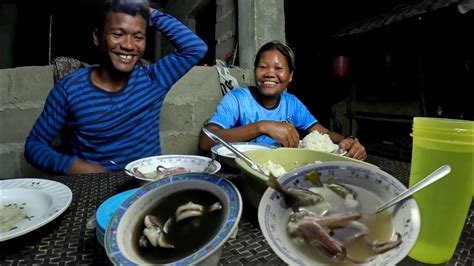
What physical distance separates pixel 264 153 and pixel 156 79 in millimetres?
1557

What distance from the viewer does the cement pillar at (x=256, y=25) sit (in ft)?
9.59

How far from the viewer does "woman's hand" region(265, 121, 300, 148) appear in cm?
200

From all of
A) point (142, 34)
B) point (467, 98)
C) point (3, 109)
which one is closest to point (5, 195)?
point (142, 34)

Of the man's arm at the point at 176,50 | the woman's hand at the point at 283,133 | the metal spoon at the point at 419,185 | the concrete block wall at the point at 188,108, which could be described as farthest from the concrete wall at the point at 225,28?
the metal spoon at the point at 419,185

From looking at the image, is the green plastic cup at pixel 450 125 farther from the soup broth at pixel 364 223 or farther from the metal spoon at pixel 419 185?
the soup broth at pixel 364 223

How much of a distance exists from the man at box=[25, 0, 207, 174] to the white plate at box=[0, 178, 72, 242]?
1.97ft

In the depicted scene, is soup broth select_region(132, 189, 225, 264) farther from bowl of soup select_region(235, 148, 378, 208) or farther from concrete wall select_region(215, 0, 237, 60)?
concrete wall select_region(215, 0, 237, 60)

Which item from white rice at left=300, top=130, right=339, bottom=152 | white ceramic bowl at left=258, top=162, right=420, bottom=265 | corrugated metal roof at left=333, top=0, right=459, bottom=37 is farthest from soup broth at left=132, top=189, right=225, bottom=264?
corrugated metal roof at left=333, top=0, right=459, bottom=37

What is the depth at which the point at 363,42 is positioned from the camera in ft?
20.7

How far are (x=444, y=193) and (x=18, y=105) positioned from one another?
283cm

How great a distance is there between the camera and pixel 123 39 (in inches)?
76.7

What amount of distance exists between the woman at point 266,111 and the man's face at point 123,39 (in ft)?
2.59

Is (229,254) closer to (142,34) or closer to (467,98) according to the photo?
(142,34)

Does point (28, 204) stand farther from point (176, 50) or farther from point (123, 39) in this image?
point (176, 50)
